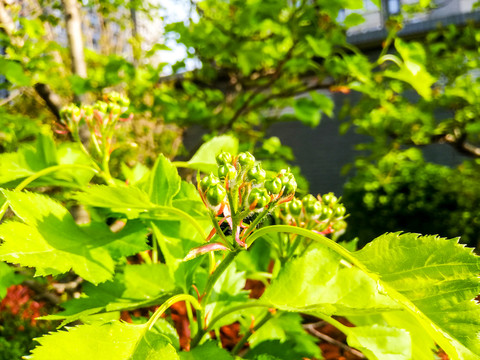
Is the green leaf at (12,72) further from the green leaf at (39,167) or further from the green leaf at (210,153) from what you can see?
the green leaf at (210,153)

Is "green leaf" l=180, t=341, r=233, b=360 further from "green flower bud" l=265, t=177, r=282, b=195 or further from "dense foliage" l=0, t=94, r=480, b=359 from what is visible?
"green flower bud" l=265, t=177, r=282, b=195

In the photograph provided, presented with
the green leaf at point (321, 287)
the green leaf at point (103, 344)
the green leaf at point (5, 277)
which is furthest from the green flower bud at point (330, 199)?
the green leaf at point (5, 277)

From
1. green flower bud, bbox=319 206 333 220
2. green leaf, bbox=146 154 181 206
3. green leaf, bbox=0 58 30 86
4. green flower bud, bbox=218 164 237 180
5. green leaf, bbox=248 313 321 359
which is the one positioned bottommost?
green leaf, bbox=248 313 321 359

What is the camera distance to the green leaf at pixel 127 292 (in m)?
0.61

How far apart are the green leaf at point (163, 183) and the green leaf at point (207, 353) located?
0.76ft

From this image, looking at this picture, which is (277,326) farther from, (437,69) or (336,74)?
(437,69)

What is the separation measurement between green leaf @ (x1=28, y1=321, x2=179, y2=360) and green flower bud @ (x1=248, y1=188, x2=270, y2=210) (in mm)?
208

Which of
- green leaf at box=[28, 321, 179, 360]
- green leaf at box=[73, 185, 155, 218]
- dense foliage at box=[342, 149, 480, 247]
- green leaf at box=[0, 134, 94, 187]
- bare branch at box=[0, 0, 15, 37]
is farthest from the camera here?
dense foliage at box=[342, 149, 480, 247]

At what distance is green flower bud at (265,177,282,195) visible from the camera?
0.51m

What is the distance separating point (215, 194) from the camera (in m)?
0.50

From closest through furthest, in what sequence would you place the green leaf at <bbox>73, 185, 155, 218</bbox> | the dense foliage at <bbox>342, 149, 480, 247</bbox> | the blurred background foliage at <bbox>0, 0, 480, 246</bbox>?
the green leaf at <bbox>73, 185, 155, 218</bbox> → the blurred background foliage at <bbox>0, 0, 480, 246</bbox> → the dense foliage at <bbox>342, 149, 480, 247</bbox>

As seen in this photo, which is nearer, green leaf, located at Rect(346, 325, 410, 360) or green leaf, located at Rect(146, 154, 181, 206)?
green leaf, located at Rect(346, 325, 410, 360)

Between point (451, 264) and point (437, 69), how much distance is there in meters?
3.15

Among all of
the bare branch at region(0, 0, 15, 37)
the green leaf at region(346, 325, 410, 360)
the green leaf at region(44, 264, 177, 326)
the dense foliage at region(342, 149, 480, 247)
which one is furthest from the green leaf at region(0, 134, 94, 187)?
the dense foliage at region(342, 149, 480, 247)
